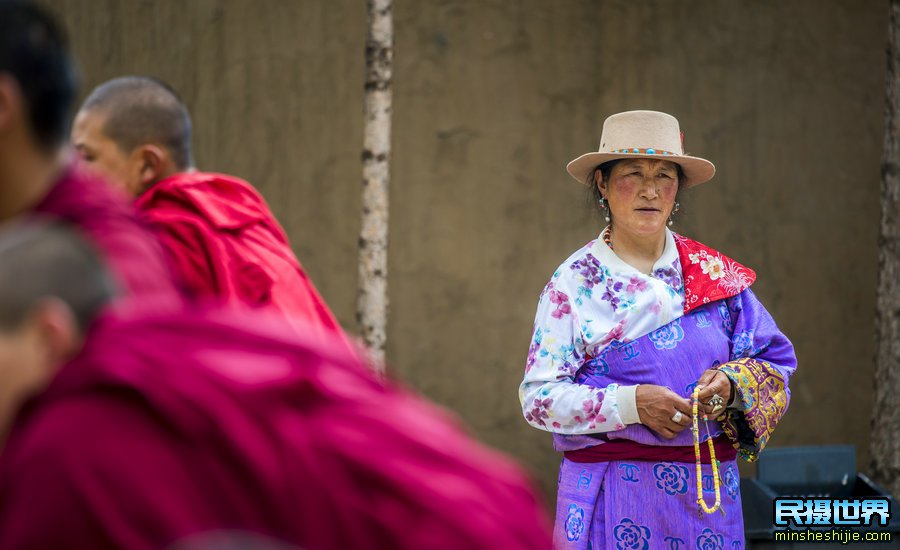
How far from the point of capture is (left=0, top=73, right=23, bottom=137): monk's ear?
5.04 ft

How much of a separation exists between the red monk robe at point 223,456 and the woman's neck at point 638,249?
247 cm

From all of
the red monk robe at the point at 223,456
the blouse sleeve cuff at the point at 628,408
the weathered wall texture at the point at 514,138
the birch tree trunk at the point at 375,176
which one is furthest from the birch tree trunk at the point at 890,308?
the red monk robe at the point at 223,456

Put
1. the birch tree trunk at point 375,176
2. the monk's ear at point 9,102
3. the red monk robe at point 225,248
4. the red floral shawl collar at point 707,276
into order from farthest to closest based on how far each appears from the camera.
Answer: the birch tree trunk at point 375,176 < the red floral shawl collar at point 707,276 < the red monk robe at point 225,248 < the monk's ear at point 9,102

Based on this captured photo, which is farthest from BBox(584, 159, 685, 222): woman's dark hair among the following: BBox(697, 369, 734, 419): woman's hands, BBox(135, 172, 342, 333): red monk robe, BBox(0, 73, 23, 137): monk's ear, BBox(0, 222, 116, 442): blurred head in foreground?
BBox(0, 222, 116, 442): blurred head in foreground

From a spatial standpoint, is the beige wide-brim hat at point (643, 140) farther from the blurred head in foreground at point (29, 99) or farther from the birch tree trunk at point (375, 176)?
the blurred head in foreground at point (29, 99)

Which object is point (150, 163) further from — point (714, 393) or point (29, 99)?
point (714, 393)

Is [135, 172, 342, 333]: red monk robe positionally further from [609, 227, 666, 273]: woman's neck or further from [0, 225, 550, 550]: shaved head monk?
[0, 225, 550, 550]: shaved head monk

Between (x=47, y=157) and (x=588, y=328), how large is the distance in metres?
2.26

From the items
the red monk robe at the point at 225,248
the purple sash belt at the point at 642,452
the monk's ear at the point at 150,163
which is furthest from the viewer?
the purple sash belt at the point at 642,452

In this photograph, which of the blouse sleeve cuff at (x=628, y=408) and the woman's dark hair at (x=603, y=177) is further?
the woman's dark hair at (x=603, y=177)

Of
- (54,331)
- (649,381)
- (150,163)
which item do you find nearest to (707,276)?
(649,381)

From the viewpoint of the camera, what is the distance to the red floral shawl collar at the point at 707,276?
12.2 feet

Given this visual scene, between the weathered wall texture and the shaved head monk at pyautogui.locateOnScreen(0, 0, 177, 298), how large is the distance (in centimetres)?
495

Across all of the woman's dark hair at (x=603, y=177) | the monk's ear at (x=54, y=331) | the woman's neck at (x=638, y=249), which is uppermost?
the woman's dark hair at (x=603, y=177)
